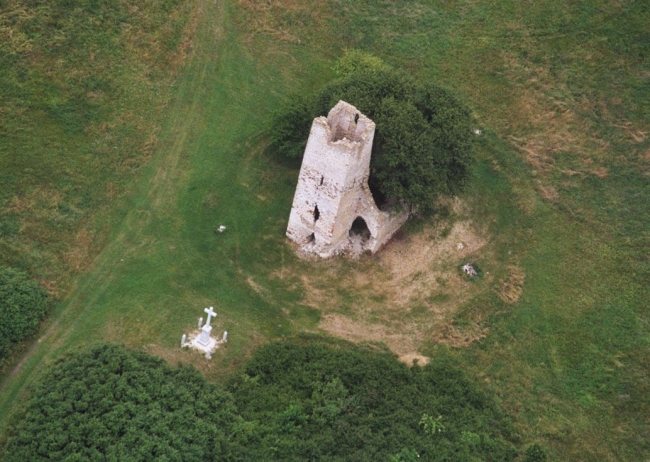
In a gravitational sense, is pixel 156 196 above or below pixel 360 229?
below

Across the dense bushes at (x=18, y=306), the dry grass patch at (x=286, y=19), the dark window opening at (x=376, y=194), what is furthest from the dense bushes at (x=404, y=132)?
the dense bushes at (x=18, y=306)

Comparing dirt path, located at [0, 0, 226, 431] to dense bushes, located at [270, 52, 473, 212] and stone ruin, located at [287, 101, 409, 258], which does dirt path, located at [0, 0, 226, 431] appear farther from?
stone ruin, located at [287, 101, 409, 258]

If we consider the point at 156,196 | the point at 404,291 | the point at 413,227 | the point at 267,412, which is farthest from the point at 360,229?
the point at 267,412

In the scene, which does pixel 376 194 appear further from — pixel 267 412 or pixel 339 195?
pixel 267 412

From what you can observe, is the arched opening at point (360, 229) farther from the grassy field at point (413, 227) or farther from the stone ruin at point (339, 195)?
the grassy field at point (413, 227)

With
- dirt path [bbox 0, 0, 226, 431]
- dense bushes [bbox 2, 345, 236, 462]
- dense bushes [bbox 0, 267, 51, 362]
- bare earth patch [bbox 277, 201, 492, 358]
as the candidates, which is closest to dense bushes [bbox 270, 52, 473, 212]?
bare earth patch [bbox 277, 201, 492, 358]

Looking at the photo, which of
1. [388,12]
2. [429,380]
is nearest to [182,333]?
[429,380]

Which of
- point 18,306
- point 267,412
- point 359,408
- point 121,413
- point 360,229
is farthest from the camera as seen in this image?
point 360,229
